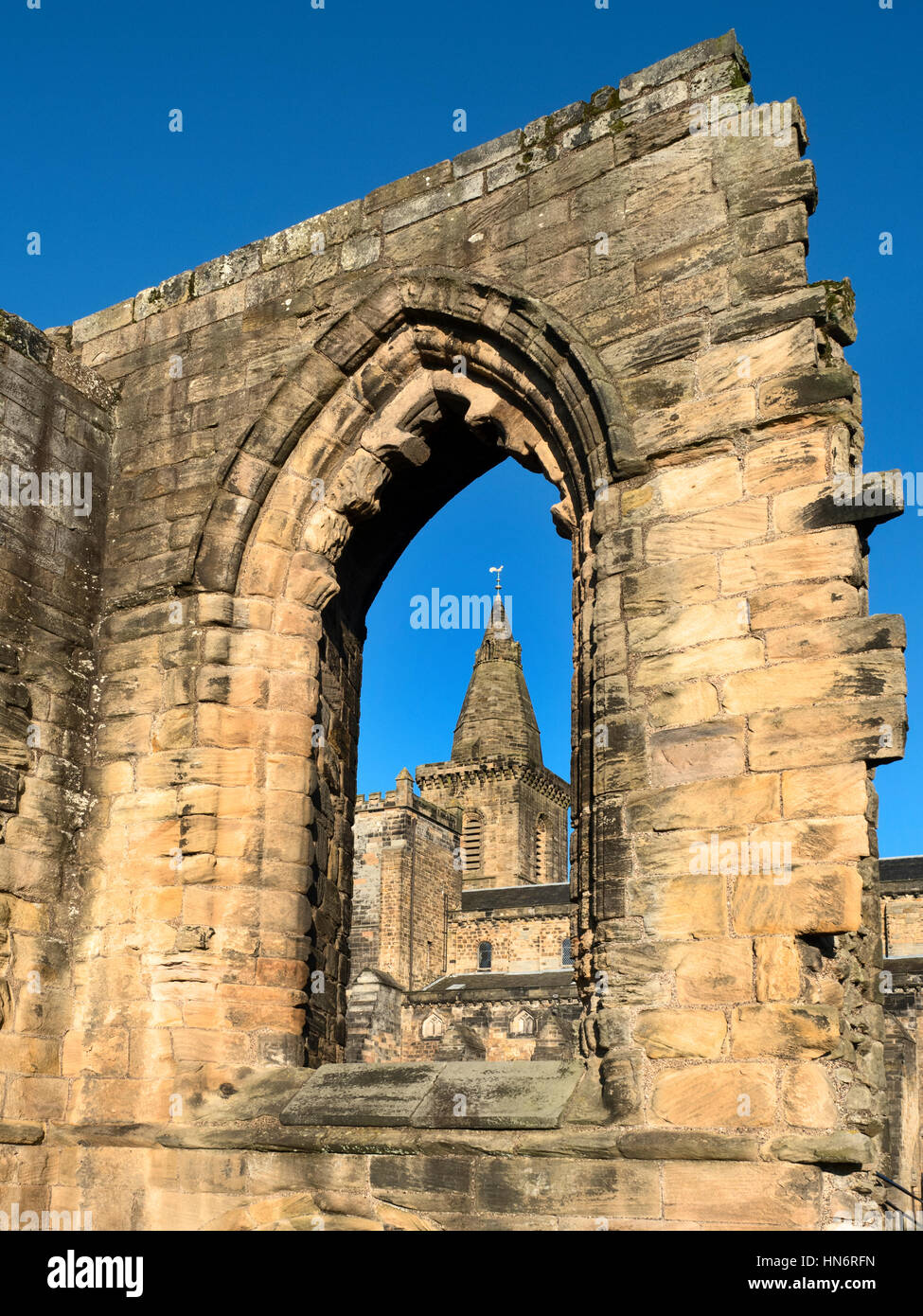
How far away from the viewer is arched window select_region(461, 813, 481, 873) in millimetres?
49719

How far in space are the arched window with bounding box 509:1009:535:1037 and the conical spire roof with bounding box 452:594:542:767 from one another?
58.6ft

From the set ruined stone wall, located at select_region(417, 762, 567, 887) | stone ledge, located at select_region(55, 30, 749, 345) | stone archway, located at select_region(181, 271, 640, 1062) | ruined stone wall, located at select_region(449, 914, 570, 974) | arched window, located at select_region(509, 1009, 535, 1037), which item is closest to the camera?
stone ledge, located at select_region(55, 30, 749, 345)

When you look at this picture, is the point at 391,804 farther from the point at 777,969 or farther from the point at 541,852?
the point at 777,969

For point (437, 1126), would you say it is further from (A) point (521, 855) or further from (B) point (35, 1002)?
(A) point (521, 855)

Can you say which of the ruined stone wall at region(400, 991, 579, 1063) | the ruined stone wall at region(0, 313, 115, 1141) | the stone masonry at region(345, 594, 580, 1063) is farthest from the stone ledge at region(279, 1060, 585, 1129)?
the stone masonry at region(345, 594, 580, 1063)

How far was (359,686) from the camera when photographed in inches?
280

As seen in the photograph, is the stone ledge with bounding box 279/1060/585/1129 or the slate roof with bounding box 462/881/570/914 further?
the slate roof with bounding box 462/881/570/914

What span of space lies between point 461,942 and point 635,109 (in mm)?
39989

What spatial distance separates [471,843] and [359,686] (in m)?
44.0

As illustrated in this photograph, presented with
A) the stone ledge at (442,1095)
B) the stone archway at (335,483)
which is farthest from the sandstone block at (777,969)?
the stone archway at (335,483)

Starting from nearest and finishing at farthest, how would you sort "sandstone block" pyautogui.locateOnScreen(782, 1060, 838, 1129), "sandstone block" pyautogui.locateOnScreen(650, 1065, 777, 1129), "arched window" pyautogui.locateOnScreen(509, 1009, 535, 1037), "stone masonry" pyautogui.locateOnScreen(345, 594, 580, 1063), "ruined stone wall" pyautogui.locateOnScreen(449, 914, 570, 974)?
"sandstone block" pyautogui.locateOnScreen(782, 1060, 838, 1129) → "sandstone block" pyautogui.locateOnScreen(650, 1065, 777, 1129) → "arched window" pyautogui.locateOnScreen(509, 1009, 535, 1037) → "stone masonry" pyautogui.locateOnScreen(345, 594, 580, 1063) → "ruined stone wall" pyautogui.locateOnScreen(449, 914, 570, 974)

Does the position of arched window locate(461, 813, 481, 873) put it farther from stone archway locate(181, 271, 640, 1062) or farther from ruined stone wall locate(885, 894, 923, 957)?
stone archway locate(181, 271, 640, 1062)

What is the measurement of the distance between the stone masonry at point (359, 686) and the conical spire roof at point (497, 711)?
44.1m

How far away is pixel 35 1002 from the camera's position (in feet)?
18.5
